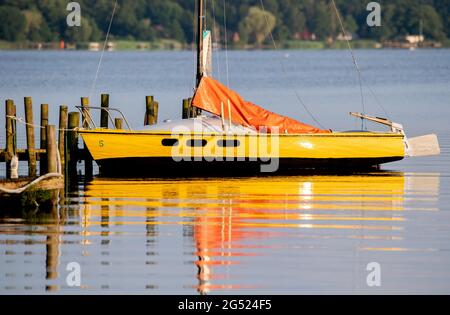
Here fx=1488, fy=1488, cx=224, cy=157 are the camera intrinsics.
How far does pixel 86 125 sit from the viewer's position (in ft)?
117

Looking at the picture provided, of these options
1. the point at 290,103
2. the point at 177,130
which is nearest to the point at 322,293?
the point at 177,130

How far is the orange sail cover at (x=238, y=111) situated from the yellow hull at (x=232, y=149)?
1.52ft

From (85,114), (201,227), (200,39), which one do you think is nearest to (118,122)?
(85,114)

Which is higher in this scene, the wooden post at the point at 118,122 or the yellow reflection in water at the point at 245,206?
the wooden post at the point at 118,122

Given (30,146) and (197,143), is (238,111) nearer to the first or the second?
(197,143)

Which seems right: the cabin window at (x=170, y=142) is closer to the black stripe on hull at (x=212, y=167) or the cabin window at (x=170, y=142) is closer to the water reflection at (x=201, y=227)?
the black stripe on hull at (x=212, y=167)

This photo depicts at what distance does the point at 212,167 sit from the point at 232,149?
2.35 ft

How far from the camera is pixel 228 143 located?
3434 cm

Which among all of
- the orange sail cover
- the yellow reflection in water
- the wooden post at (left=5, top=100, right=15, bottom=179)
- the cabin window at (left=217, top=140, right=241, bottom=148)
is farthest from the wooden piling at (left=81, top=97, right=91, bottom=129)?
the cabin window at (left=217, top=140, right=241, bottom=148)

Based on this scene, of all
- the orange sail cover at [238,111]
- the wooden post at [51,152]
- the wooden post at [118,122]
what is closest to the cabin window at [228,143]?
the orange sail cover at [238,111]

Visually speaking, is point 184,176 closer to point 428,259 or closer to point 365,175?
point 365,175

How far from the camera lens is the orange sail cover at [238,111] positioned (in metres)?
35.1

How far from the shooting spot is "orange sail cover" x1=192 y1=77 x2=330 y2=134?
3506 centimetres

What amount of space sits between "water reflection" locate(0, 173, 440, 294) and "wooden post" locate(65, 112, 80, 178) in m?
1.03
